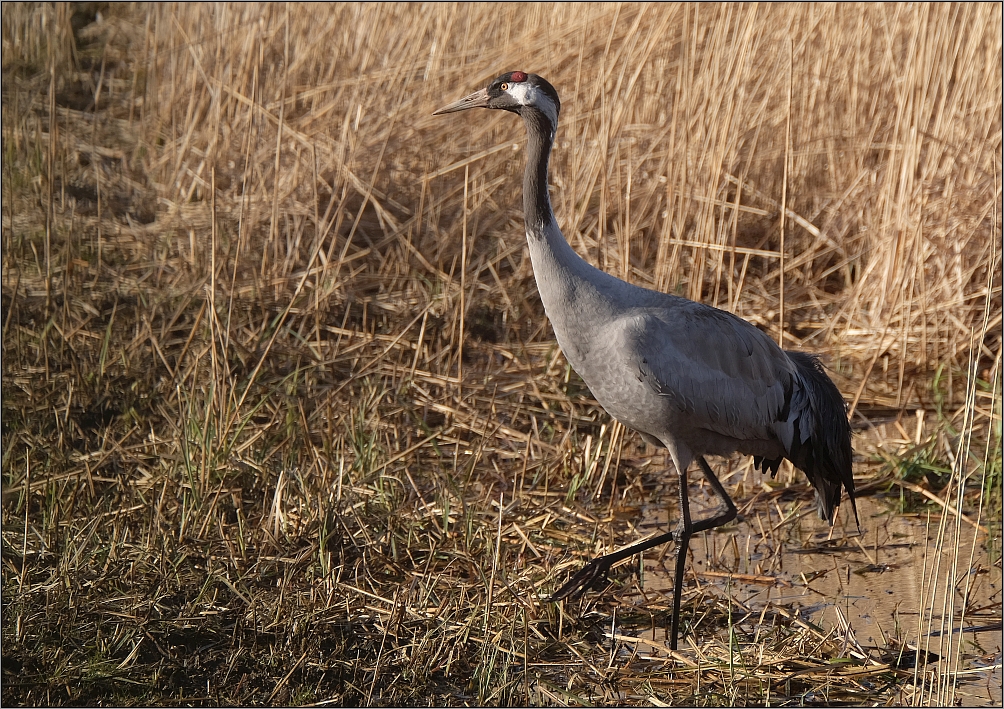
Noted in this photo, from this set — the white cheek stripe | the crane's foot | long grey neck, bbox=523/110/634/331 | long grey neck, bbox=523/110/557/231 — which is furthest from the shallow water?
the white cheek stripe

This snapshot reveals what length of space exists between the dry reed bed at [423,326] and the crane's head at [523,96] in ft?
3.19

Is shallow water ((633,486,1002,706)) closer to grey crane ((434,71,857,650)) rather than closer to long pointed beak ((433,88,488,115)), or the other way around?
grey crane ((434,71,857,650))

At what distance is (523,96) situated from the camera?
10.4 ft

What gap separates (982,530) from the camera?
11.5 ft

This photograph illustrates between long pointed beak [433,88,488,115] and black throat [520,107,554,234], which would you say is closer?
black throat [520,107,554,234]

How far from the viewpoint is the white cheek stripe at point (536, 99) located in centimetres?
313

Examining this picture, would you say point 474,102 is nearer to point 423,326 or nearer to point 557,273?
point 557,273

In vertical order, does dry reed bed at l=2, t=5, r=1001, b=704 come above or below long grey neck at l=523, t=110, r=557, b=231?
below

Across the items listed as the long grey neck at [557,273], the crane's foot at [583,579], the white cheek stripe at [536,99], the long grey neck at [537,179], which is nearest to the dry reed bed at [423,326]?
the crane's foot at [583,579]

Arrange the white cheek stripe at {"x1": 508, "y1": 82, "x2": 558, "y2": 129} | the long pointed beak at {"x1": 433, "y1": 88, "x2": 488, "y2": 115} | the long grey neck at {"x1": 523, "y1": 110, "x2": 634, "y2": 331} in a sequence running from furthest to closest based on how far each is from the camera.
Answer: the long pointed beak at {"x1": 433, "y1": 88, "x2": 488, "y2": 115} → the white cheek stripe at {"x1": 508, "y1": 82, "x2": 558, "y2": 129} → the long grey neck at {"x1": 523, "y1": 110, "x2": 634, "y2": 331}

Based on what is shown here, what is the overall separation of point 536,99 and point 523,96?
49 mm

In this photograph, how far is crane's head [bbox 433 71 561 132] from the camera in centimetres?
313

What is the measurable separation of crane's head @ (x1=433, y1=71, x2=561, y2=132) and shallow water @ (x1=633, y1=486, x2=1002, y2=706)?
147 centimetres

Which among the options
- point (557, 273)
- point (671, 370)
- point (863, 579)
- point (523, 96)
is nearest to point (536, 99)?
point (523, 96)
